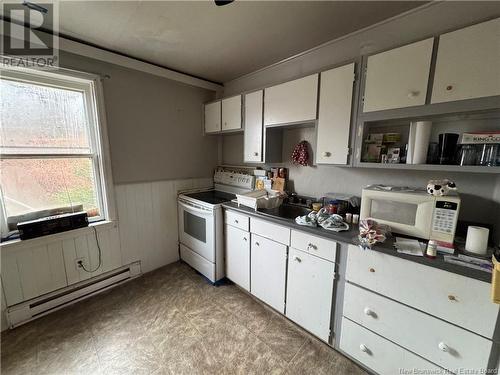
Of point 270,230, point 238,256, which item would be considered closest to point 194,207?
point 238,256

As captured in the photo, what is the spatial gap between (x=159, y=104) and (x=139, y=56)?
0.48 m

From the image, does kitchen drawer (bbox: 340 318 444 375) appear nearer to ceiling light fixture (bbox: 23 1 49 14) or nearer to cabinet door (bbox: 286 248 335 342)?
cabinet door (bbox: 286 248 335 342)

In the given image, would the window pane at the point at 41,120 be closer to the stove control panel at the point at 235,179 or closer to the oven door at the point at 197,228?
the oven door at the point at 197,228

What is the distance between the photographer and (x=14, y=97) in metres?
1.66

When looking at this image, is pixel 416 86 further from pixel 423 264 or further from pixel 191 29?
pixel 191 29

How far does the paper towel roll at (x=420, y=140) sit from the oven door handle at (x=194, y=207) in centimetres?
176

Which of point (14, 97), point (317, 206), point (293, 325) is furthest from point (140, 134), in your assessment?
point (293, 325)

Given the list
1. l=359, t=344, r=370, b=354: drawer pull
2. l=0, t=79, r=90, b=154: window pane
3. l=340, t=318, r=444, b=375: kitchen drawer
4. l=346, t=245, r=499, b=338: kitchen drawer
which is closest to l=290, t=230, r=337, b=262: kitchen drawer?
l=346, t=245, r=499, b=338: kitchen drawer

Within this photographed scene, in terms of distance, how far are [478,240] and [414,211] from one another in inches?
12.0

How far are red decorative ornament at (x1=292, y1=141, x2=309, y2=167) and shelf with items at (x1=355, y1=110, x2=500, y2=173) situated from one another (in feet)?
1.82

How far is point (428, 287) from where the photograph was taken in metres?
1.09

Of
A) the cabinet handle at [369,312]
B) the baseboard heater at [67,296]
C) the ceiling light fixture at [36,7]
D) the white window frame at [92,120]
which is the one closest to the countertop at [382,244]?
the cabinet handle at [369,312]

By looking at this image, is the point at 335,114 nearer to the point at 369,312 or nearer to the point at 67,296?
the point at 369,312

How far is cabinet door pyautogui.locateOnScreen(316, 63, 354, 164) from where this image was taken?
1517 mm
